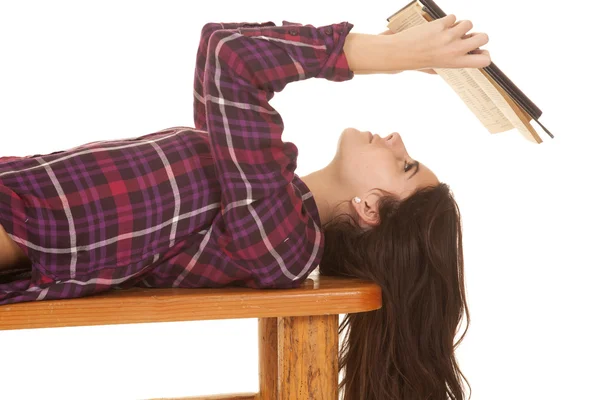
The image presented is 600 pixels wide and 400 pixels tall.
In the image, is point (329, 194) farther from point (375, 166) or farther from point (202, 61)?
point (202, 61)

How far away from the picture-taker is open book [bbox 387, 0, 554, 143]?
166 centimetres

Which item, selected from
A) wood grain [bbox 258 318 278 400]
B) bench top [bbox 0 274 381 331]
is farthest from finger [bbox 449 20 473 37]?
wood grain [bbox 258 318 278 400]

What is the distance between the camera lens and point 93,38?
2.77m

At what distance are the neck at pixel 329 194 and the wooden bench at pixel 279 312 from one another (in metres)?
0.15

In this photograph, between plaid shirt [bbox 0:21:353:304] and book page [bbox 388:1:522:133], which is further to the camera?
book page [bbox 388:1:522:133]

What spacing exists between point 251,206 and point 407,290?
358mm

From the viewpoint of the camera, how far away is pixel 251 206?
161 centimetres

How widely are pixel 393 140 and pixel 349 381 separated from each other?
1.52 feet

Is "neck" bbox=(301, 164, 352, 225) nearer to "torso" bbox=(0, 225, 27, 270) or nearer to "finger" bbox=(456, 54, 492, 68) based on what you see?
"finger" bbox=(456, 54, 492, 68)

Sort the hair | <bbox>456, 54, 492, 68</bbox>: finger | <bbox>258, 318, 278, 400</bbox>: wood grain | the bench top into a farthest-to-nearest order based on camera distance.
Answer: <bbox>258, 318, 278, 400</bbox>: wood grain
the hair
<bbox>456, 54, 492, 68</bbox>: finger
the bench top

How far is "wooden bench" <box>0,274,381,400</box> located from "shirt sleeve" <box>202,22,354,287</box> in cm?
6

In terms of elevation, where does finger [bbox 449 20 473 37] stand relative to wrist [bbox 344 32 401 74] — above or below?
above

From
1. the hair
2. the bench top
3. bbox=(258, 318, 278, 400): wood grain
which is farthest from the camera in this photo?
bbox=(258, 318, 278, 400): wood grain

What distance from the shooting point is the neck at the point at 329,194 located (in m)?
1.83
